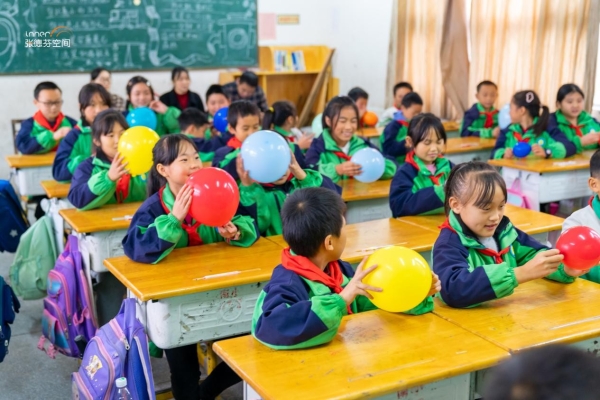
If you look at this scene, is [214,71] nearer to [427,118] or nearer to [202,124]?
[202,124]

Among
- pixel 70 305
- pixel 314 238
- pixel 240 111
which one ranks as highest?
pixel 240 111

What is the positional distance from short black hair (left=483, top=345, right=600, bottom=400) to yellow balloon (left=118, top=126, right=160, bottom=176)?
255 cm

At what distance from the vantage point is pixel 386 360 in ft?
5.51

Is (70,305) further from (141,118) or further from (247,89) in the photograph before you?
(247,89)

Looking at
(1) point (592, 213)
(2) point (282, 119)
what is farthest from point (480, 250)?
(2) point (282, 119)

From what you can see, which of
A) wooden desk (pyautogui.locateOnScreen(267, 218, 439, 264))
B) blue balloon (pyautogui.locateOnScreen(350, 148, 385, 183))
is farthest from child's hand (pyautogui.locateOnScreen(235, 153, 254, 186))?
blue balloon (pyautogui.locateOnScreen(350, 148, 385, 183))

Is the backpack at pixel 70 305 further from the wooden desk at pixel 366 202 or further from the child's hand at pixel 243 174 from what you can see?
the wooden desk at pixel 366 202

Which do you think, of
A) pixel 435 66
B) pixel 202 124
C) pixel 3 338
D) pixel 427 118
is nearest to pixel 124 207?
pixel 3 338

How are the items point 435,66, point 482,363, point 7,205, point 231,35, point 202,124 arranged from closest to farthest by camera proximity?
point 482,363 < point 7,205 < point 202,124 < point 435,66 < point 231,35

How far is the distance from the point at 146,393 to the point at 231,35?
6139 millimetres

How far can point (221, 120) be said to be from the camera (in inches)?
217

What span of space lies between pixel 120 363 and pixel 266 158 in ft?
3.43

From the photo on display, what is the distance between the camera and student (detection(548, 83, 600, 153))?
16.4 ft

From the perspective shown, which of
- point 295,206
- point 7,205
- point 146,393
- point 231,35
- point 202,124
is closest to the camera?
point 295,206
